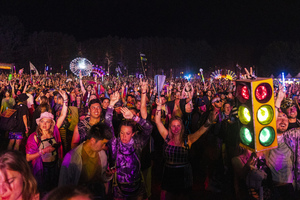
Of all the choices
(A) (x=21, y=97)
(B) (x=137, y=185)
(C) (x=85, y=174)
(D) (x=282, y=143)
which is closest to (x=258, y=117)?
(D) (x=282, y=143)

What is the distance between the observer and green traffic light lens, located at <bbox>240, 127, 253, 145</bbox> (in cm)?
294

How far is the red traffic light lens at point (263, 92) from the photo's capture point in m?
2.87

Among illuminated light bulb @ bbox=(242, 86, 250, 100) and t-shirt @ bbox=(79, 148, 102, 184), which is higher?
illuminated light bulb @ bbox=(242, 86, 250, 100)

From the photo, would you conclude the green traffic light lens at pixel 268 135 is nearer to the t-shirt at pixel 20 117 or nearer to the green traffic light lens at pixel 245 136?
the green traffic light lens at pixel 245 136

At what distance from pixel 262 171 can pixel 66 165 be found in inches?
96.4

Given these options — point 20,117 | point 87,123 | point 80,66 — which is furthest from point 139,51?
point 87,123

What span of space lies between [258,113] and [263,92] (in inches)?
9.7

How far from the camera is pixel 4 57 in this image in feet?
148

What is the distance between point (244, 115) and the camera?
9.82ft

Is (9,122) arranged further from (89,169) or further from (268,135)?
(268,135)

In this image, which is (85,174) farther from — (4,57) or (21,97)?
(4,57)

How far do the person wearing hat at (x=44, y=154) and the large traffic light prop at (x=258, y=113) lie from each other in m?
2.70

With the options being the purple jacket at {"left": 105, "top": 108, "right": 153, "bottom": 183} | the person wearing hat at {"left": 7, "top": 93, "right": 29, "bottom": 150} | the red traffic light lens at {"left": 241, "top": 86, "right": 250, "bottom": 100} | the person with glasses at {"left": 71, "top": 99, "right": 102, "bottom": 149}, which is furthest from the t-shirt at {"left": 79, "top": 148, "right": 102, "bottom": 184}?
the person wearing hat at {"left": 7, "top": 93, "right": 29, "bottom": 150}

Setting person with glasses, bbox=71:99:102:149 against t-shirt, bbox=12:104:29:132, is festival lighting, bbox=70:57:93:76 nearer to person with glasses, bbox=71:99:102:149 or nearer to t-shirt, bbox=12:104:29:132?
t-shirt, bbox=12:104:29:132
